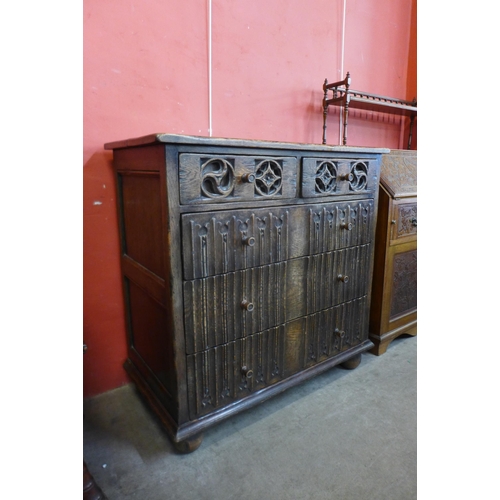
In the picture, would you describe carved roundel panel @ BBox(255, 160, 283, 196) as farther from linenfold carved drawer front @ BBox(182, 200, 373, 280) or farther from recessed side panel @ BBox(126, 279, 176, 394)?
recessed side panel @ BBox(126, 279, 176, 394)

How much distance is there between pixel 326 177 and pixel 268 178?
0.33 m

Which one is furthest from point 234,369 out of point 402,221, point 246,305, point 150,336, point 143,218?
point 402,221

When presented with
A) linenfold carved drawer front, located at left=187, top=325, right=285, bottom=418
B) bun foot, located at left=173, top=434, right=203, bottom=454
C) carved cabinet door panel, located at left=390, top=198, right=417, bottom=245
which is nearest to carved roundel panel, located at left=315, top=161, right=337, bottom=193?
carved cabinet door panel, located at left=390, top=198, right=417, bottom=245

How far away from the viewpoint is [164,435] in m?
1.47

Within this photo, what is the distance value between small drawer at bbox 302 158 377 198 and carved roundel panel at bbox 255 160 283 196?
13cm

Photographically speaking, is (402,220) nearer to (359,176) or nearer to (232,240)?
(359,176)

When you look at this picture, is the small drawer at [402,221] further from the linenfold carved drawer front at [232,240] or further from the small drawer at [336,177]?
the linenfold carved drawer front at [232,240]

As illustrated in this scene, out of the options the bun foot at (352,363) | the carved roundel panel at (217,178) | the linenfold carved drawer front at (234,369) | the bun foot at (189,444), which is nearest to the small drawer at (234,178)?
the carved roundel panel at (217,178)

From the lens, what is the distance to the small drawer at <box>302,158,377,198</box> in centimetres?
148

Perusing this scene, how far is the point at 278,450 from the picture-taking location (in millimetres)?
1390
